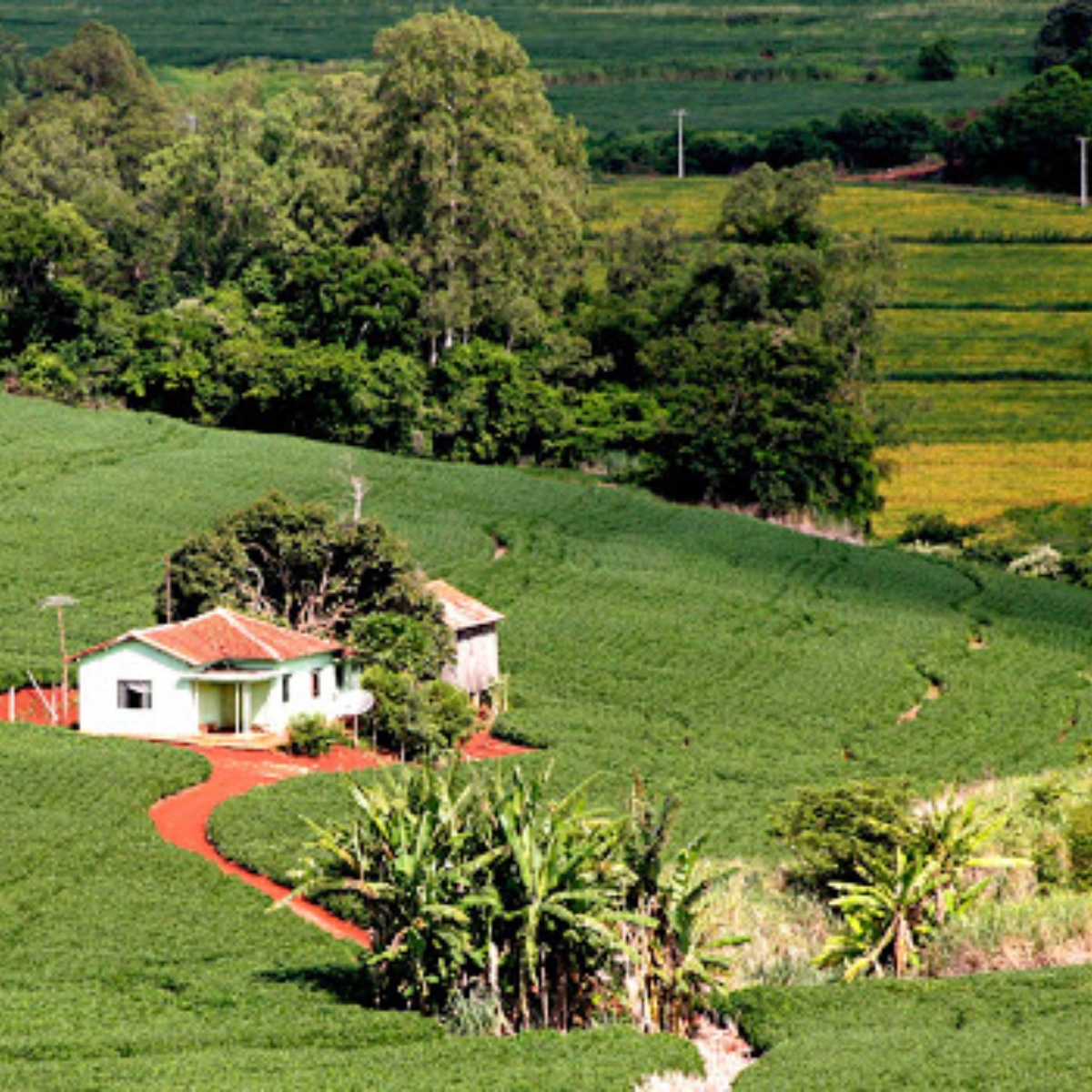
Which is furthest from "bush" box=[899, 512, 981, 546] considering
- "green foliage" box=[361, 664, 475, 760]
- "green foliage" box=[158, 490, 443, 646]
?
"green foliage" box=[361, 664, 475, 760]

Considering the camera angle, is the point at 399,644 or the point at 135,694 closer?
the point at 135,694

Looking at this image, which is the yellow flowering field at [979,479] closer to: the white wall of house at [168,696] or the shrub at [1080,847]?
the white wall of house at [168,696]

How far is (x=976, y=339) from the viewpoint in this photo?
121 meters

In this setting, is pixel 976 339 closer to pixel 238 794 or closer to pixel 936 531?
pixel 936 531

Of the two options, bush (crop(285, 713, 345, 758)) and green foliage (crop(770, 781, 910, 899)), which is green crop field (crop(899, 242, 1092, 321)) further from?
green foliage (crop(770, 781, 910, 899))

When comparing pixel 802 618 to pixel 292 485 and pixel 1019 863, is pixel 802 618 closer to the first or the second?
pixel 292 485

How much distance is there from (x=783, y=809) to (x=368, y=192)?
67.6m

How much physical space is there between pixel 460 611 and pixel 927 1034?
35.9 metres

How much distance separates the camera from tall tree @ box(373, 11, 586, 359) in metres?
102

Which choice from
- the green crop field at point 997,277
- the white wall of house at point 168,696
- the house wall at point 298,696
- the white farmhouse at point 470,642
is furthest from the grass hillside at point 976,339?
the white wall of house at point 168,696

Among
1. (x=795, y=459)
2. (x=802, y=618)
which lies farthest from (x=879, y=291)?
(x=802, y=618)

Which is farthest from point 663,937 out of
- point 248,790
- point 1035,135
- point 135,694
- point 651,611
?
point 1035,135

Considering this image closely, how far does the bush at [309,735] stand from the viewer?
55.0 m

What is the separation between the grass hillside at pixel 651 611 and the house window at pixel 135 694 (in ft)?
13.0
